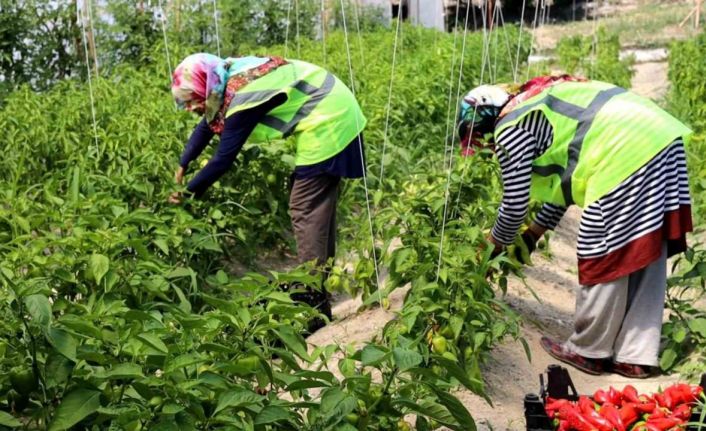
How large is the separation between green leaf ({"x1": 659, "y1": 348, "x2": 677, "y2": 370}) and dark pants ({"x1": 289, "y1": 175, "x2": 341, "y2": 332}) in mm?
1354

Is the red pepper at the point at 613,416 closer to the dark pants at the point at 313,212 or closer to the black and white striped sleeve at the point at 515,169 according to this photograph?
the black and white striped sleeve at the point at 515,169

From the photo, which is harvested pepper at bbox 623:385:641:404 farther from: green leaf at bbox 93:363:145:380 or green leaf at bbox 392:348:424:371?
green leaf at bbox 93:363:145:380

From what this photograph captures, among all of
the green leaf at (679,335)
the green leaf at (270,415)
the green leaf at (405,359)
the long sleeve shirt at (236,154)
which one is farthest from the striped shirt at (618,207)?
the green leaf at (270,415)

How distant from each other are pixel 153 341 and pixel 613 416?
121 centimetres

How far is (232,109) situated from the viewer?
3.99 m

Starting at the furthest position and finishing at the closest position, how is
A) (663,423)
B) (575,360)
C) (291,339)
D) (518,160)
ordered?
(575,360), (518,160), (663,423), (291,339)

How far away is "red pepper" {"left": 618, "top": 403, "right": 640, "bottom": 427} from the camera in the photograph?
2581 mm

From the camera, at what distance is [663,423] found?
2504 millimetres

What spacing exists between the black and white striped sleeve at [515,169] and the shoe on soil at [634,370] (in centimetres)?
73

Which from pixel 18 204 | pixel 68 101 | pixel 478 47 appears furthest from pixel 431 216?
pixel 478 47

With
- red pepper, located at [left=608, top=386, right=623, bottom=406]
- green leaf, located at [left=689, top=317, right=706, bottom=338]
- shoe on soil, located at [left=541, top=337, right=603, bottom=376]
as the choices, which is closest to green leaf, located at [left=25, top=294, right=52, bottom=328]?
red pepper, located at [left=608, top=386, right=623, bottom=406]

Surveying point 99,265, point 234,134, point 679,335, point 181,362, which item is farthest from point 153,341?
point 679,335

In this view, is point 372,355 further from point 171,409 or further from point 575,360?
point 575,360

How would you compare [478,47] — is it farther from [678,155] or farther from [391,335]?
[391,335]
